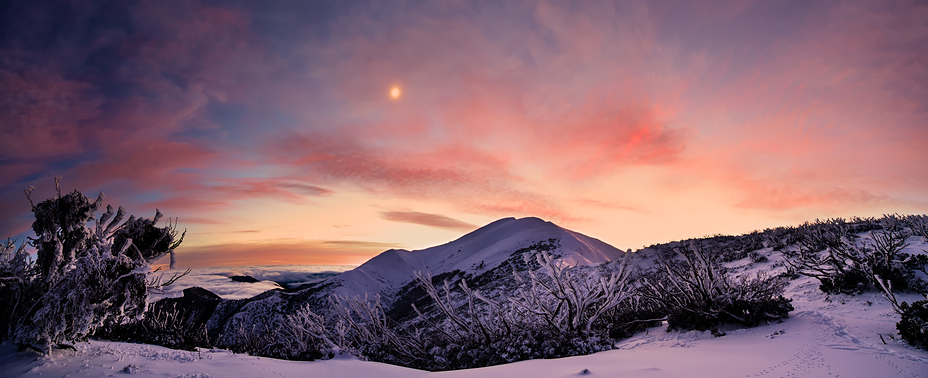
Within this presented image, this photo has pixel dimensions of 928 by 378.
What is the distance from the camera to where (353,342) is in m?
8.66

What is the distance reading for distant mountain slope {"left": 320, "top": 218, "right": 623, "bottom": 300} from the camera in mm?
25422

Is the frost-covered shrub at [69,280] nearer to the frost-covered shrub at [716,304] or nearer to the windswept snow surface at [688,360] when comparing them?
the windswept snow surface at [688,360]

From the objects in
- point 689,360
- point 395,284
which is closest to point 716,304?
point 689,360

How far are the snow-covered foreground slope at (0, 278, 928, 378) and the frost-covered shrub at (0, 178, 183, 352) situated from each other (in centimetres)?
27

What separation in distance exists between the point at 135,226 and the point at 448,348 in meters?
5.56

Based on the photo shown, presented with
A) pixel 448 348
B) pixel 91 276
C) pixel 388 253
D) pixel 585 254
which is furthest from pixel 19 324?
pixel 388 253

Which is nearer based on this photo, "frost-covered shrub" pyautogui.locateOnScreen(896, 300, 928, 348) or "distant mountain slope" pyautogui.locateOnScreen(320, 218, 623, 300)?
"frost-covered shrub" pyautogui.locateOnScreen(896, 300, 928, 348)

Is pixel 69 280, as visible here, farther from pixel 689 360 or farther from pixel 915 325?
pixel 915 325

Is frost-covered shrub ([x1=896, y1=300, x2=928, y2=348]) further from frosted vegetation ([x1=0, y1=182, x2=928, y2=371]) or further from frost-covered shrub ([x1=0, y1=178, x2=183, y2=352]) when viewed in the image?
frost-covered shrub ([x1=0, y1=178, x2=183, y2=352])

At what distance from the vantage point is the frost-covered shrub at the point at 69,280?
3.98 metres

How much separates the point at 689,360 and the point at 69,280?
7233mm

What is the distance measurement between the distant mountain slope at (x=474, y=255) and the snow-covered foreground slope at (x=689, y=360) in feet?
50.8

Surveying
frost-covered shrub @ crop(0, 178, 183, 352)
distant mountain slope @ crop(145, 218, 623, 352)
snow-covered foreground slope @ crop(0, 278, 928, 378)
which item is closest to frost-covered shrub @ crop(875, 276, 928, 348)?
snow-covered foreground slope @ crop(0, 278, 928, 378)

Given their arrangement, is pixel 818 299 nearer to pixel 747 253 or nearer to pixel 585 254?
pixel 747 253
